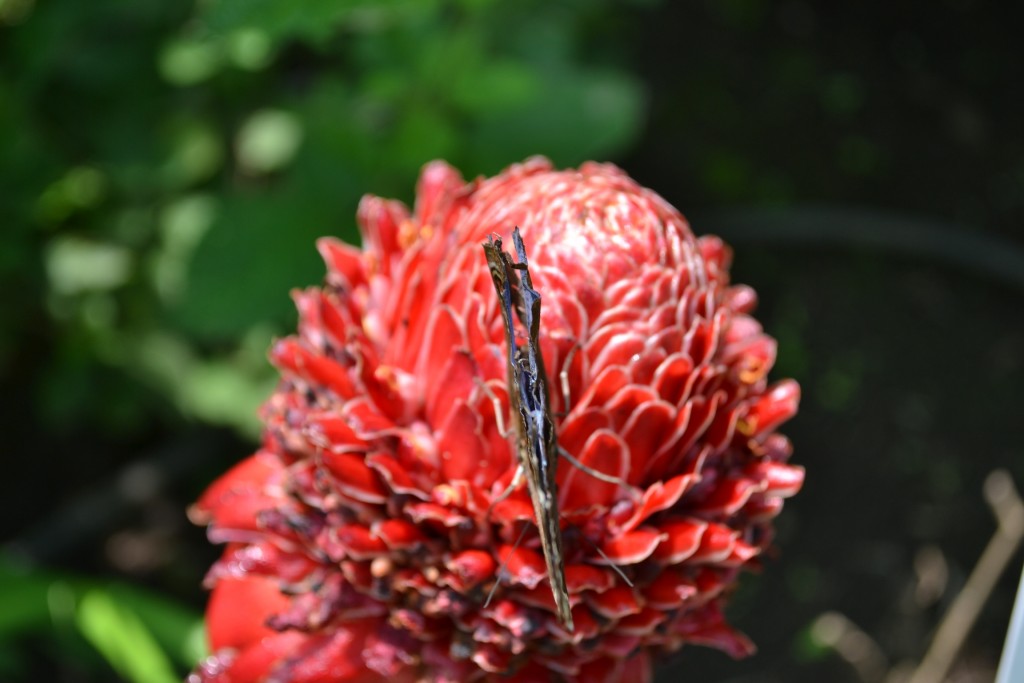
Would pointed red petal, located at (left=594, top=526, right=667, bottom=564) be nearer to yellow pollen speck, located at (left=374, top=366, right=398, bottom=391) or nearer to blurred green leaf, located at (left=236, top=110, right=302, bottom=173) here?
yellow pollen speck, located at (left=374, top=366, right=398, bottom=391)

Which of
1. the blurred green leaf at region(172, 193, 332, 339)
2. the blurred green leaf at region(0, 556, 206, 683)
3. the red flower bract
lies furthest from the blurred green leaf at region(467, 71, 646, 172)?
the blurred green leaf at region(0, 556, 206, 683)

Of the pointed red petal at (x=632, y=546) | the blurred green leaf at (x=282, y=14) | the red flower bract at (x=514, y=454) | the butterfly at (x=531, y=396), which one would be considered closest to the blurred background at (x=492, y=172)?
the blurred green leaf at (x=282, y=14)

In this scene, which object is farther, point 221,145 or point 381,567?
point 221,145

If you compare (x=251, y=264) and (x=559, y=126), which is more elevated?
(x=559, y=126)

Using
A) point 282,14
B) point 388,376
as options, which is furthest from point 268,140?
point 388,376

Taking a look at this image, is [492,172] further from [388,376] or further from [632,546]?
[632,546]

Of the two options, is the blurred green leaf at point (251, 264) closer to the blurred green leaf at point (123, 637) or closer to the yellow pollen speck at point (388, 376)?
the blurred green leaf at point (123, 637)
